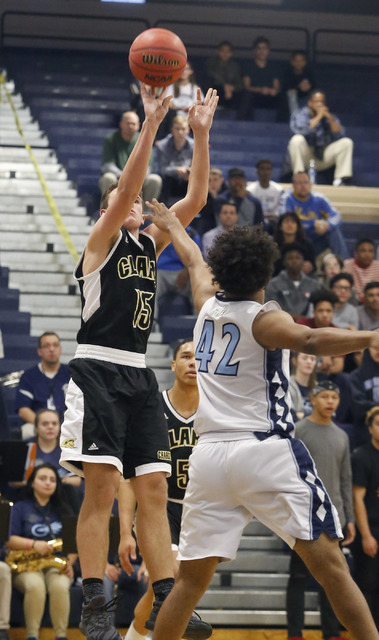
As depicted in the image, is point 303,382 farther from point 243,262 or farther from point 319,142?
point 319,142

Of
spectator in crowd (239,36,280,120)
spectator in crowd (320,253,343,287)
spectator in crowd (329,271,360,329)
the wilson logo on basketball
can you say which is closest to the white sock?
the wilson logo on basketball

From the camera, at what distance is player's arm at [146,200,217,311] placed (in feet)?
16.6

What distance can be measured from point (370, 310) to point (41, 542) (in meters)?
4.36

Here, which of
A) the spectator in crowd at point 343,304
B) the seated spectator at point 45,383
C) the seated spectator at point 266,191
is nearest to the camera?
the seated spectator at point 45,383

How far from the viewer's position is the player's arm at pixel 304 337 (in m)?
4.15

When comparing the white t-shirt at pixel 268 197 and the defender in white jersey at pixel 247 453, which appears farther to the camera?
the white t-shirt at pixel 268 197

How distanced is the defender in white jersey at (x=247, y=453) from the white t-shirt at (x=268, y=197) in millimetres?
7784

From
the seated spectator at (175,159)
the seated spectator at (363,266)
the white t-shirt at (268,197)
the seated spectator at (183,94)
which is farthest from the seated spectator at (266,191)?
the seated spectator at (183,94)

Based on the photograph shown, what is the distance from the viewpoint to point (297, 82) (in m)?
15.8

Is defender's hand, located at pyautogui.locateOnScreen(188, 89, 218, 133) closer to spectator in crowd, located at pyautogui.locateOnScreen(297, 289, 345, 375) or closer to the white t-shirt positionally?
spectator in crowd, located at pyautogui.locateOnScreen(297, 289, 345, 375)

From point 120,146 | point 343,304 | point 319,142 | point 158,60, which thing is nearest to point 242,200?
point 120,146

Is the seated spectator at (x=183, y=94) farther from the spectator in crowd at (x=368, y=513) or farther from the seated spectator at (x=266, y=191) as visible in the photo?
the spectator in crowd at (x=368, y=513)

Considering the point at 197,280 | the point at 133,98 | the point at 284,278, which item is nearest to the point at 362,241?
the point at 284,278

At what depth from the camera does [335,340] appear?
423cm
